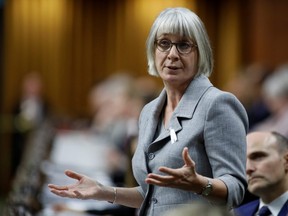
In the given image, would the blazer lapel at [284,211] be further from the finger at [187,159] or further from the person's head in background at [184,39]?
the finger at [187,159]

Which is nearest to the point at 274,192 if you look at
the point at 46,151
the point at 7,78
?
the point at 46,151

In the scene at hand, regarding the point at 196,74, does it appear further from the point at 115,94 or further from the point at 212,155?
the point at 115,94

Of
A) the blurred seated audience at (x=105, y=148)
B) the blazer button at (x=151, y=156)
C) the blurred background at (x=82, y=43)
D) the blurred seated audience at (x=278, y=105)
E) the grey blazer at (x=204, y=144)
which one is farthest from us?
the blurred background at (x=82, y=43)

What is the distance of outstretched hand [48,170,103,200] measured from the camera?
252 centimetres

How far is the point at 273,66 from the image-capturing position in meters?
15.0

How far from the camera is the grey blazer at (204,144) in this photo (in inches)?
95.8

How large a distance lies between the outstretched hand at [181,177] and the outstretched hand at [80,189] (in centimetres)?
33

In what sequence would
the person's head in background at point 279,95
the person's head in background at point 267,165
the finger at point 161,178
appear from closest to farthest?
1. the finger at point 161,178
2. the person's head in background at point 267,165
3. the person's head in background at point 279,95

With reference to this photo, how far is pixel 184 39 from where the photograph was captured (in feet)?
8.11

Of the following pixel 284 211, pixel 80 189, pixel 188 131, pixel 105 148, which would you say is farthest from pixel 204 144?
pixel 105 148

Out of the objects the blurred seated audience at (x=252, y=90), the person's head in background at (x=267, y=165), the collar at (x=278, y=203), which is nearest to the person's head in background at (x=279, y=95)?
the blurred seated audience at (x=252, y=90)

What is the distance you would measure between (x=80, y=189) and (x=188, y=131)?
1.16ft

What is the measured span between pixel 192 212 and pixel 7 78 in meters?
16.4

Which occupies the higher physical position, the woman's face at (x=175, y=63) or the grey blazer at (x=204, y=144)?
the woman's face at (x=175, y=63)
